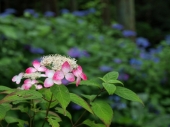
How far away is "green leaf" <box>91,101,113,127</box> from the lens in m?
1.05

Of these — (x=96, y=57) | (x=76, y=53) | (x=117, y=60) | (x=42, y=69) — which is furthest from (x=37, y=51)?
(x=42, y=69)

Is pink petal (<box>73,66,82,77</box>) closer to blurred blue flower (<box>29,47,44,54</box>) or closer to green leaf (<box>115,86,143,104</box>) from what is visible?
green leaf (<box>115,86,143,104</box>)

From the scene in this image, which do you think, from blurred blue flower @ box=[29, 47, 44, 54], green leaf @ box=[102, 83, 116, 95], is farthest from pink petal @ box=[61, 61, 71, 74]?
blurred blue flower @ box=[29, 47, 44, 54]

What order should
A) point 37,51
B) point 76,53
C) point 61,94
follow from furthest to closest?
point 76,53 < point 37,51 < point 61,94

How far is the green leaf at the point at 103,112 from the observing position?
3.44 ft

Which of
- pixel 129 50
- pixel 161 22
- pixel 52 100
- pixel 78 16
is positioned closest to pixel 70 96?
Answer: pixel 52 100

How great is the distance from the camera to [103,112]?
1.07 metres

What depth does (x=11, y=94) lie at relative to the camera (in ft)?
3.48

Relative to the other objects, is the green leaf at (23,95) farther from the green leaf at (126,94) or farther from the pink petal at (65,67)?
the green leaf at (126,94)

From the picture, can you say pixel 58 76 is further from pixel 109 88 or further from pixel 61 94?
pixel 109 88

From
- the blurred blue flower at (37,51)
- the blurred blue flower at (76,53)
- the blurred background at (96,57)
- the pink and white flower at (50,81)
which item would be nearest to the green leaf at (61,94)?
the pink and white flower at (50,81)

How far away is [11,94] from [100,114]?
0.87 feet

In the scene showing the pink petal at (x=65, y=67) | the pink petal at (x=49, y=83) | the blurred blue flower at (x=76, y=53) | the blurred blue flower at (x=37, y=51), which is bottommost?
the pink petal at (x=49, y=83)

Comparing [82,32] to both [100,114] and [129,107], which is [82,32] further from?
[100,114]
